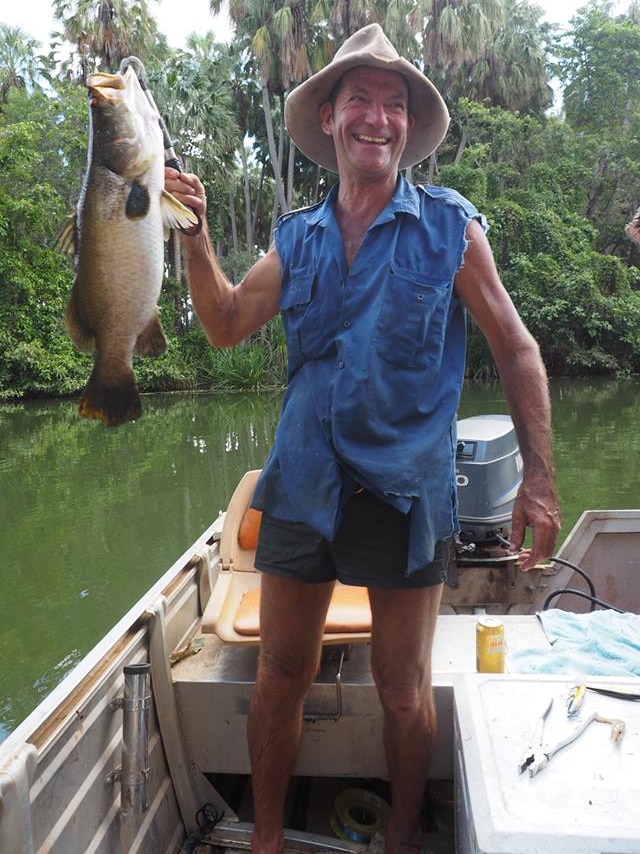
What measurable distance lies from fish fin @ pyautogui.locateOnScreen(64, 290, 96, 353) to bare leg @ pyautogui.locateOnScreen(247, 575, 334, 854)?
800 mm

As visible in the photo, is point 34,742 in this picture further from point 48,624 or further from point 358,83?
point 48,624

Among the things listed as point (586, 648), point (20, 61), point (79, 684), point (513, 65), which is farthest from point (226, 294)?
point (20, 61)

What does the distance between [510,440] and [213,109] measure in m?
20.2

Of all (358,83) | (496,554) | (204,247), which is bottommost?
(496,554)

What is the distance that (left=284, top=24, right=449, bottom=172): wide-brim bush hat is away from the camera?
1845 mm

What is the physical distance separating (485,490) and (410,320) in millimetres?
2025

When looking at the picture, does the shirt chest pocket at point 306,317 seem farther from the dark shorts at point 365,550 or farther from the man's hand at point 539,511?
the man's hand at point 539,511

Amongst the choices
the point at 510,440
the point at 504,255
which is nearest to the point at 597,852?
the point at 510,440

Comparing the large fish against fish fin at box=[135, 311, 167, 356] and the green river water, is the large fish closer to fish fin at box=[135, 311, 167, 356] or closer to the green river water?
fish fin at box=[135, 311, 167, 356]

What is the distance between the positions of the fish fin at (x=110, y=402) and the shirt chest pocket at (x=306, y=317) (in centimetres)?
60

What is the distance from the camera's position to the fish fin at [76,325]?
55.7 inches

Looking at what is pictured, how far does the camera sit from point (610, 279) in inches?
893

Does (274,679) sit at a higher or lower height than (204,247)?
lower

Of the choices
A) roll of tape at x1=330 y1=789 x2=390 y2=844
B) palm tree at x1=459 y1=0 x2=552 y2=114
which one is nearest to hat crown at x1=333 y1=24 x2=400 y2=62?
roll of tape at x1=330 y1=789 x2=390 y2=844
